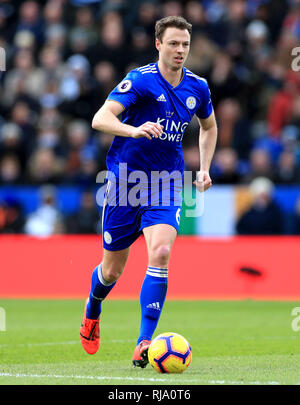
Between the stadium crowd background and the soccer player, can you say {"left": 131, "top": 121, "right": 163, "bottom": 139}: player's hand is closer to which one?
the soccer player

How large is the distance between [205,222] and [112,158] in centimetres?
833

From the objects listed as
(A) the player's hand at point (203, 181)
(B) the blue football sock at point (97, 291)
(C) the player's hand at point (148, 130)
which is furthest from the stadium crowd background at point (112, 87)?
(C) the player's hand at point (148, 130)

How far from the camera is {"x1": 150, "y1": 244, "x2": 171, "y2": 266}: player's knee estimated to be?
7.38 m

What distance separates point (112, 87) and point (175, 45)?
10.5 metres

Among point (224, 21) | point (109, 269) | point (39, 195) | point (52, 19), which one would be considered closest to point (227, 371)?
point (109, 269)

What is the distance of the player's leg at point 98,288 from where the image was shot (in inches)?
323

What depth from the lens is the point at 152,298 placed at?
7.50 meters

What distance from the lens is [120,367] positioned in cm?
739

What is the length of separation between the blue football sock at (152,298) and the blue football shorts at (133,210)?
424 millimetres

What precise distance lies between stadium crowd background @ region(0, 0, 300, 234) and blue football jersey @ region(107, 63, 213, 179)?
318 inches
